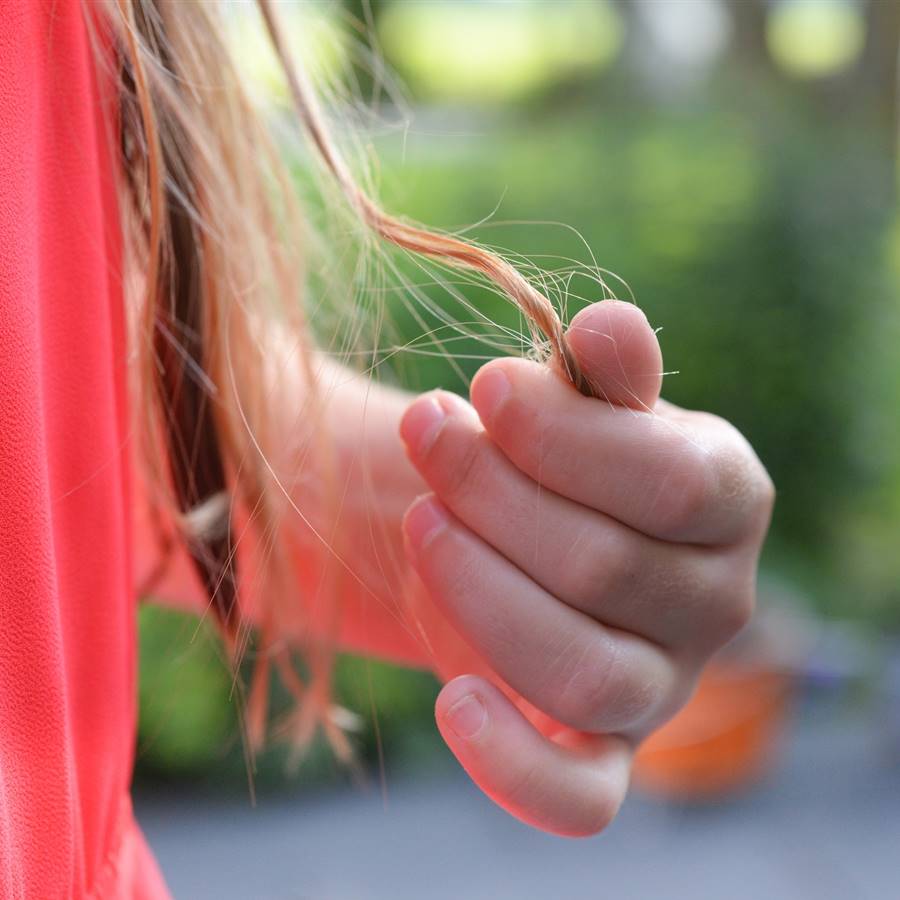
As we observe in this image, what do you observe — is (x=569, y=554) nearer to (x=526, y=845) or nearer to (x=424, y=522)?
(x=424, y=522)

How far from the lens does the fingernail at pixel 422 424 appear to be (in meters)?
0.73

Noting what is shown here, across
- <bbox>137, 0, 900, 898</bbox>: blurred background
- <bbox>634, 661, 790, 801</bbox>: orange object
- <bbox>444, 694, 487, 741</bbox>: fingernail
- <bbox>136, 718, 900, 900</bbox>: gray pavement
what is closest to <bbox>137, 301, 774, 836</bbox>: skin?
<bbox>444, 694, 487, 741</bbox>: fingernail

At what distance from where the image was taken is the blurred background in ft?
10.9

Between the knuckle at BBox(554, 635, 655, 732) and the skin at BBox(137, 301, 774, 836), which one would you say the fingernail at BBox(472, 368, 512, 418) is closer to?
the skin at BBox(137, 301, 774, 836)

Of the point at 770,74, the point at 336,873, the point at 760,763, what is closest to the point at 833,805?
the point at 760,763

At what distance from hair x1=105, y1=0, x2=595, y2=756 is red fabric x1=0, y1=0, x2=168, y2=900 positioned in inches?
1.7

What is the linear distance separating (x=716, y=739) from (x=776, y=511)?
1030 mm

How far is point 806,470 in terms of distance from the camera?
4.12 meters

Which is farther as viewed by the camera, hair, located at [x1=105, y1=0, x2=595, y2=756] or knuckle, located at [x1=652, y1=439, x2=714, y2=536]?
hair, located at [x1=105, y1=0, x2=595, y2=756]

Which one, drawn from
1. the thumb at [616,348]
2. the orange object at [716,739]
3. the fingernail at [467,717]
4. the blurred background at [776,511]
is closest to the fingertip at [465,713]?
the fingernail at [467,717]

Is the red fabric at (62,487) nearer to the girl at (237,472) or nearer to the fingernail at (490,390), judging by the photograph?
the girl at (237,472)

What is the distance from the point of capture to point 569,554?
27.5 inches

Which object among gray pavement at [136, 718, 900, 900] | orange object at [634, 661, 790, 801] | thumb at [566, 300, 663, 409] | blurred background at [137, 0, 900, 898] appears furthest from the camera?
orange object at [634, 661, 790, 801]

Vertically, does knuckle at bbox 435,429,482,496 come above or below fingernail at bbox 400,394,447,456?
below
